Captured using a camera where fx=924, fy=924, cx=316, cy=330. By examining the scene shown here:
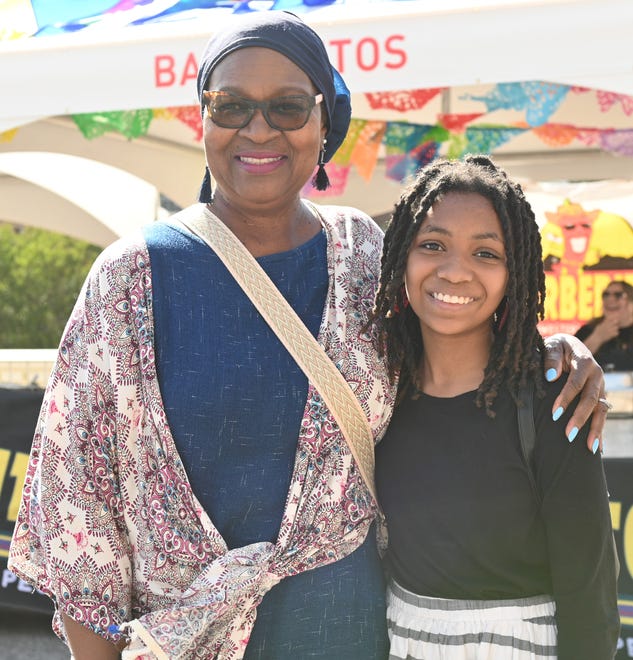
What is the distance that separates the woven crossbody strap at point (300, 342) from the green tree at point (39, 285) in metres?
12.7

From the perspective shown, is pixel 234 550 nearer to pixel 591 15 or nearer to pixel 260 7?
pixel 591 15

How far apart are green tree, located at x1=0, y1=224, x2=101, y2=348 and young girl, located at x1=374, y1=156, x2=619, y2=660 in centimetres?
1272

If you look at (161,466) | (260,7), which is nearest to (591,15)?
(260,7)

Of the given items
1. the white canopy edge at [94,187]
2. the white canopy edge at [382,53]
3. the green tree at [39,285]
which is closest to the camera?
the white canopy edge at [382,53]

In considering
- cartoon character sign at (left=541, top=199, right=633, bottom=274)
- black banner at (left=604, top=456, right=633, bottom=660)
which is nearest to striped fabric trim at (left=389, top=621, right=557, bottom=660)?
black banner at (left=604, top=456, right=633, bottom=660)

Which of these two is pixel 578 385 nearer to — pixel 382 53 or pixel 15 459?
pixel 382 53

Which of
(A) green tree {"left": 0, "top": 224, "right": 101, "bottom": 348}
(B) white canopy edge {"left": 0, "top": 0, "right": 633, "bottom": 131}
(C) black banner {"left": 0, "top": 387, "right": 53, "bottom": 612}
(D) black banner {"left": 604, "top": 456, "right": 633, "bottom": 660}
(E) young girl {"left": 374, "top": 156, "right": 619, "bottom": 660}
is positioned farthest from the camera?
(A) green tree {"left": 0, "top": 224, "right": 101, "bottom": 348}

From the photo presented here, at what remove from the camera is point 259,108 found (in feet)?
5.80

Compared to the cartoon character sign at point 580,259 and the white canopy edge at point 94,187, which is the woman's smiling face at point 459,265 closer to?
the cartoon character sign at point 580,259

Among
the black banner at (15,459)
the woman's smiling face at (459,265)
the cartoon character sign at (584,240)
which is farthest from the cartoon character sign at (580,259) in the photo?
Answer: the woman's smiling face at (459,265)

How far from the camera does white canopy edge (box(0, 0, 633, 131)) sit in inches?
143

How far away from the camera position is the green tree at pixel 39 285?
14484 millimetres

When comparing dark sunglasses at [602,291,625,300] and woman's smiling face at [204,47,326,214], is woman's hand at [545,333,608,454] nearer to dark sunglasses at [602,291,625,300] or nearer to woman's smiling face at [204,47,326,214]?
woman's smiling face at [204,47,326,214]

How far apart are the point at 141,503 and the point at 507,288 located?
32.1 inches
